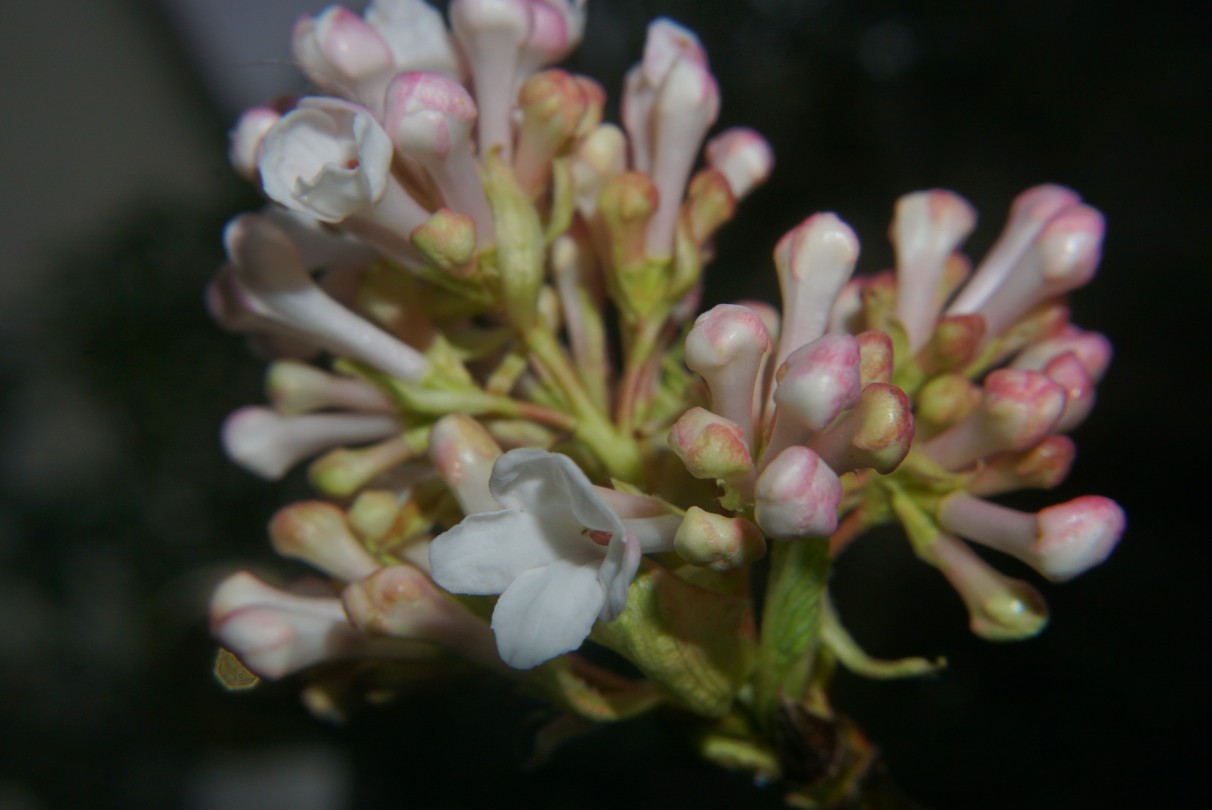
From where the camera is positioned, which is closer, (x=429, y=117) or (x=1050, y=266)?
(x=429, y=117)

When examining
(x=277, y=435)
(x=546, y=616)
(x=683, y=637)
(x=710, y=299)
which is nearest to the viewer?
(x=546, y=616)

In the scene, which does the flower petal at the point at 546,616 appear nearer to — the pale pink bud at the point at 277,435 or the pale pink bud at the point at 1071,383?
the pale pink bud at the point at 277,435

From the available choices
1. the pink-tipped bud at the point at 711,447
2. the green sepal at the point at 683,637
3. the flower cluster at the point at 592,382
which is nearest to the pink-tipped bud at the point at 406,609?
the flower cluster at the point at 592,382

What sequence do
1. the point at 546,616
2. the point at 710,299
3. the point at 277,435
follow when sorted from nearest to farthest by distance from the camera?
the point at 546,616
the point at 277,435
the point at 710,299

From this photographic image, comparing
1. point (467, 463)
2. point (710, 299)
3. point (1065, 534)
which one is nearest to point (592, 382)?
point (467, 463)

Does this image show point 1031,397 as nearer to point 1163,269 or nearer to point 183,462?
point 1163,269

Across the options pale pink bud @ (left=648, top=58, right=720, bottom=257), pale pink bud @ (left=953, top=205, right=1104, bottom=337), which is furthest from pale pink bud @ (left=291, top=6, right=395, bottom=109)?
pale pink bud @ (left=953, top=205, right=1104, bottom=337)

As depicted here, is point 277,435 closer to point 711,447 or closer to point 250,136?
point 250,136
